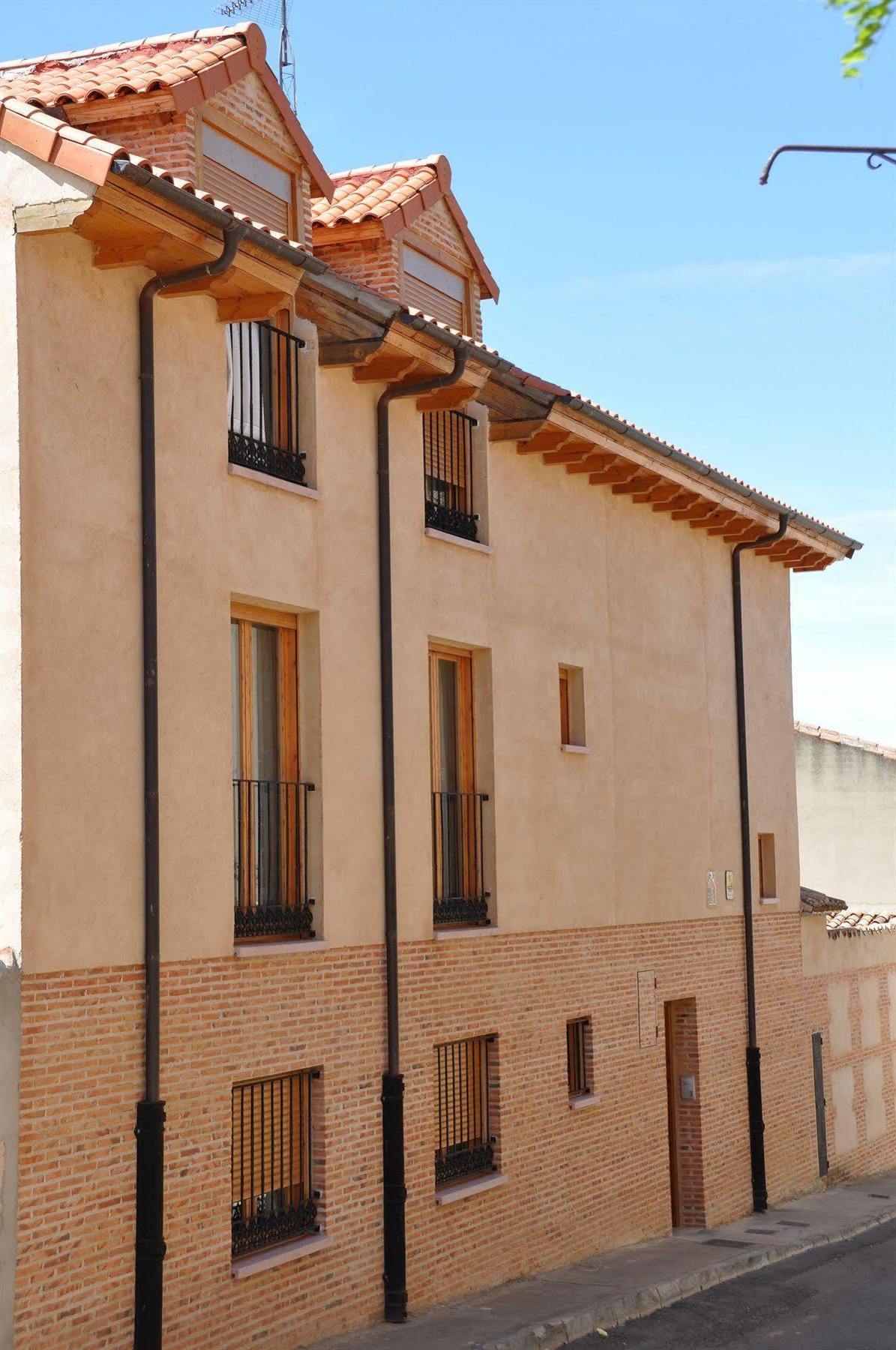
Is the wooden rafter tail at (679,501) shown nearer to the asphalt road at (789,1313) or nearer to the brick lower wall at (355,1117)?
the brick lower wall at (355,1117)

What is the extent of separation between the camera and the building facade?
351 inches

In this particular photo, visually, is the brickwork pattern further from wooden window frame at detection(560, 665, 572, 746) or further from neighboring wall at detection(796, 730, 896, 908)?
wooden window frame at detection(560, 665, 572, 746)

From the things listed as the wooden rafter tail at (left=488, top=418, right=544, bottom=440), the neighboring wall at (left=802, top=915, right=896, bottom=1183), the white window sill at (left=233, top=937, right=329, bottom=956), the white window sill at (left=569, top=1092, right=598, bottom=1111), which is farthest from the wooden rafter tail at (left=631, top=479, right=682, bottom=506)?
the white window sill at (left=233, top=937, right=329, bottom=956)

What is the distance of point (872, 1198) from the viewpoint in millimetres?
20266

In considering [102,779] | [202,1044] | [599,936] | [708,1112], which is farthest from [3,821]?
[708,1112]

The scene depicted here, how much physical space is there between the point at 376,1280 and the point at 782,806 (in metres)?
10.1

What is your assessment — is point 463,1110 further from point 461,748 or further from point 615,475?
point 615,475

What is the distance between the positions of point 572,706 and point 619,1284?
16.7 ft

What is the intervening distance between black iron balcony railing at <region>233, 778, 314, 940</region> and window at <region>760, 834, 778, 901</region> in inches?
381

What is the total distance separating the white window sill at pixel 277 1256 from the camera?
33.1 feet

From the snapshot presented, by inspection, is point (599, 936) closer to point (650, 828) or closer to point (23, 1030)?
point (650, 828)

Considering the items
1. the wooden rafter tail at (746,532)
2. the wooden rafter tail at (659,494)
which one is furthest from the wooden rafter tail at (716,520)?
the wooden rafter tail at (659,494)

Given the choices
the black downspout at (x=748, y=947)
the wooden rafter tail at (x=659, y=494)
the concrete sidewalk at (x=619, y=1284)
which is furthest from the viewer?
the black downspout at (x=748, y=947)

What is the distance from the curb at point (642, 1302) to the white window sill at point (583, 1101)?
1.63m
